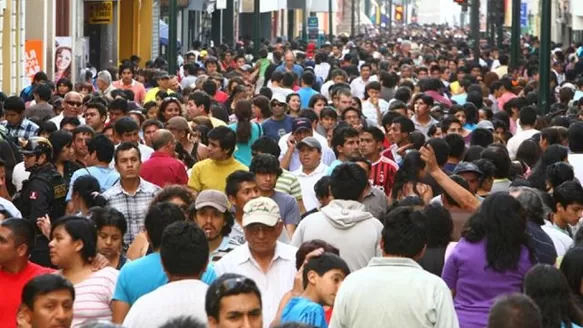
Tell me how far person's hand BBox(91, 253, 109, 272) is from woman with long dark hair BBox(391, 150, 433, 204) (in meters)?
3.87

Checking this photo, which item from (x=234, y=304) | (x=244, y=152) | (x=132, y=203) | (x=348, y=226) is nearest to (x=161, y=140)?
(x=132, y=203)

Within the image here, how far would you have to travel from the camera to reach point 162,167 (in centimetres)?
1329

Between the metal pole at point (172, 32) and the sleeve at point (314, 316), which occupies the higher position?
the metal pole at point (172, 32)

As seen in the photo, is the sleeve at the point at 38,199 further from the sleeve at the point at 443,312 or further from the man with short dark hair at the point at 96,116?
the sleeve at the point at 443,312

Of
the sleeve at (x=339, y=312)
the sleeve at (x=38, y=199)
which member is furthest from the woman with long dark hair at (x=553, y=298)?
the sleeve at (x=38, y=199)

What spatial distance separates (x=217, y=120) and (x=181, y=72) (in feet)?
45.2

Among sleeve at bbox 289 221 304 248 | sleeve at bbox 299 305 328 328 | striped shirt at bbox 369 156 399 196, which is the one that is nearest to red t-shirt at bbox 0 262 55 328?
sleeve at bbox 299 305 328 328

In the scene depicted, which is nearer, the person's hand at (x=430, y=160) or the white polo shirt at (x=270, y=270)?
the white polo shirt at (x=270, y=270)

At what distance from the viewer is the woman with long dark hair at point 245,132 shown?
15.8 metres

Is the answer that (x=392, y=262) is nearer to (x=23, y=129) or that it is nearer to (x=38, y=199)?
(x=38, y=199)

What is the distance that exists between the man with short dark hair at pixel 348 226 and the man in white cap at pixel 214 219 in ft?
1.50

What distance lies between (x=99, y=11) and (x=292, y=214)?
26766 mm

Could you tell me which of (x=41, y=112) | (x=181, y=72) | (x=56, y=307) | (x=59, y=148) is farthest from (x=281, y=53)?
(x=56, y=307)

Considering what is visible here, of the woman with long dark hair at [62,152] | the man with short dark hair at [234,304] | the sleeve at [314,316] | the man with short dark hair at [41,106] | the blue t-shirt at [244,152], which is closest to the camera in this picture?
the man with short dark hair at [234,304]
